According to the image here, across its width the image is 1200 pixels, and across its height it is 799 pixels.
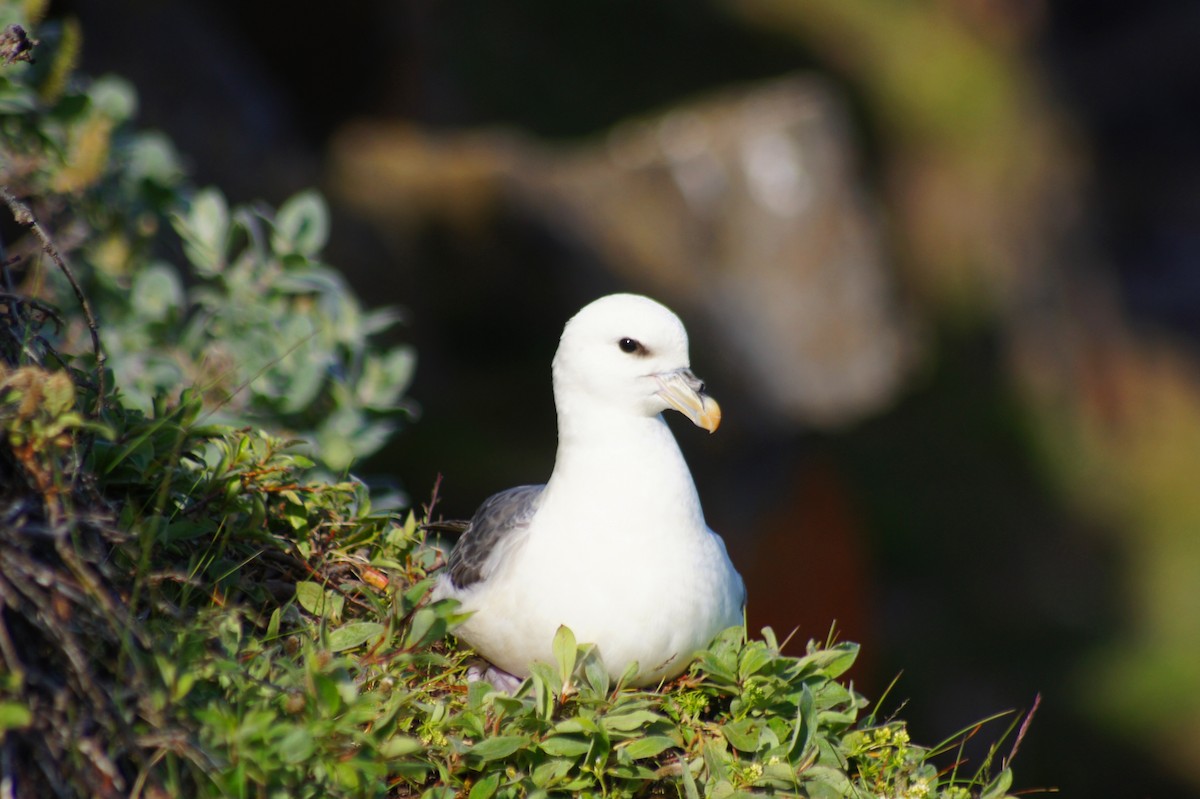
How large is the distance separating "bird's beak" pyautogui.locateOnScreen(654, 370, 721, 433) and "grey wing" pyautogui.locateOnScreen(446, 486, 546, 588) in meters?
0.43

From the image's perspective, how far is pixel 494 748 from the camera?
2.22m

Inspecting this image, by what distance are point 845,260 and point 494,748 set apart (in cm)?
696

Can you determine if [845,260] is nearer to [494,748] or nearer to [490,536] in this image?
[490,536]

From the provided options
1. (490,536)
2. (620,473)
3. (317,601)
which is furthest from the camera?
(490,536)

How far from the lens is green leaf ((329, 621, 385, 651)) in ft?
7.76

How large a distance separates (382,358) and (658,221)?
172 inches

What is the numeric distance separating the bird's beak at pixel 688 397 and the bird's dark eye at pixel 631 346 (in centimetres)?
7

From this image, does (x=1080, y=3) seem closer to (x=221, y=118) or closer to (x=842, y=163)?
(x=842, y=163)

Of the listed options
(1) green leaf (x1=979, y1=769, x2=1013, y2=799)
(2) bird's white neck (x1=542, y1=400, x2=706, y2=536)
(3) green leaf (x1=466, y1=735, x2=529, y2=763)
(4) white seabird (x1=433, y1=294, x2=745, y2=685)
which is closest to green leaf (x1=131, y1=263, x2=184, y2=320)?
(4) white seabird (x1=433, y1=294, x2=745, y2=685)

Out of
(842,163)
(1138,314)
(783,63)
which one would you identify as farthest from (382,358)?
(1138,314)

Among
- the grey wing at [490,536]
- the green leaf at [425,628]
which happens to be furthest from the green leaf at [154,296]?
the green leaf at [425,628]

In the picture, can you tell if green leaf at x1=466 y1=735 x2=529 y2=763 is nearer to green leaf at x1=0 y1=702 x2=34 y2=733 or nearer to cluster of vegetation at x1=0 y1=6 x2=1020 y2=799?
cluster of vegetation at x1=0 y1=6 x2=1020 y2=799

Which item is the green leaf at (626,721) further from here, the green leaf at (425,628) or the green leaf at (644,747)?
the green leaf at (425,628)

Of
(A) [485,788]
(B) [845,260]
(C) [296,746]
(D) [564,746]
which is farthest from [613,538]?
(B) [845,260]
